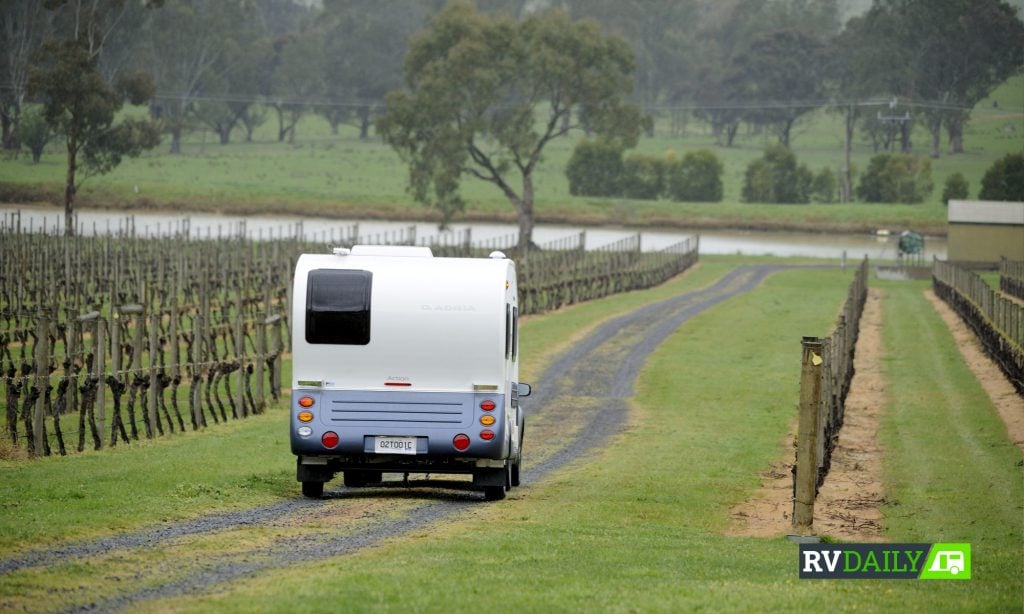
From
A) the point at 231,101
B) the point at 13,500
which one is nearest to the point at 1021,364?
the point at 13,500

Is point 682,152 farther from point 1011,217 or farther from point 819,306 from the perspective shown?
point 819,306

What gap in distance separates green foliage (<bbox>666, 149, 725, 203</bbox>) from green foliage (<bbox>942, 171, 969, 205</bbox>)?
19.8 m

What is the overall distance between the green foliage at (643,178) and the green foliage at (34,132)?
5435 centimetres

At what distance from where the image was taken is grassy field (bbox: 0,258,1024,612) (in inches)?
492

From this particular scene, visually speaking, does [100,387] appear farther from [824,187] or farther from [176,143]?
[176,143]

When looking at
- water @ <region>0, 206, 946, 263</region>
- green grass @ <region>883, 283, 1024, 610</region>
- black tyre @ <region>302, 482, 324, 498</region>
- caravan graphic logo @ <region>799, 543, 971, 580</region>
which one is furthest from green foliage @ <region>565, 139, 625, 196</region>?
caravan graphic logo @ <region>799, 543, 971, 580</region>

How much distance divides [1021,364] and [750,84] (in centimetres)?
12257

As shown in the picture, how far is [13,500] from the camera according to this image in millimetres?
17422

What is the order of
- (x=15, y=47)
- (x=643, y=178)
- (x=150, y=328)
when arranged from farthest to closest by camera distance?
1. (x=643, y=178)
2. (x=15, y=47)
3. (x=150, y=328)

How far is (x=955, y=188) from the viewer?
429 feet

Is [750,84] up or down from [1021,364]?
up

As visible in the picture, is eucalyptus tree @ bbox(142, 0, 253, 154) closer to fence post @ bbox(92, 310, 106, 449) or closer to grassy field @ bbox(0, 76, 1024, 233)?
grassy field @ bbox(0, 76, 1024, 233)

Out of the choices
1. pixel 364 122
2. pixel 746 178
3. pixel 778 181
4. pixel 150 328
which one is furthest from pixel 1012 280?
pixel 364 122

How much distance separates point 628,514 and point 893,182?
118796mm
